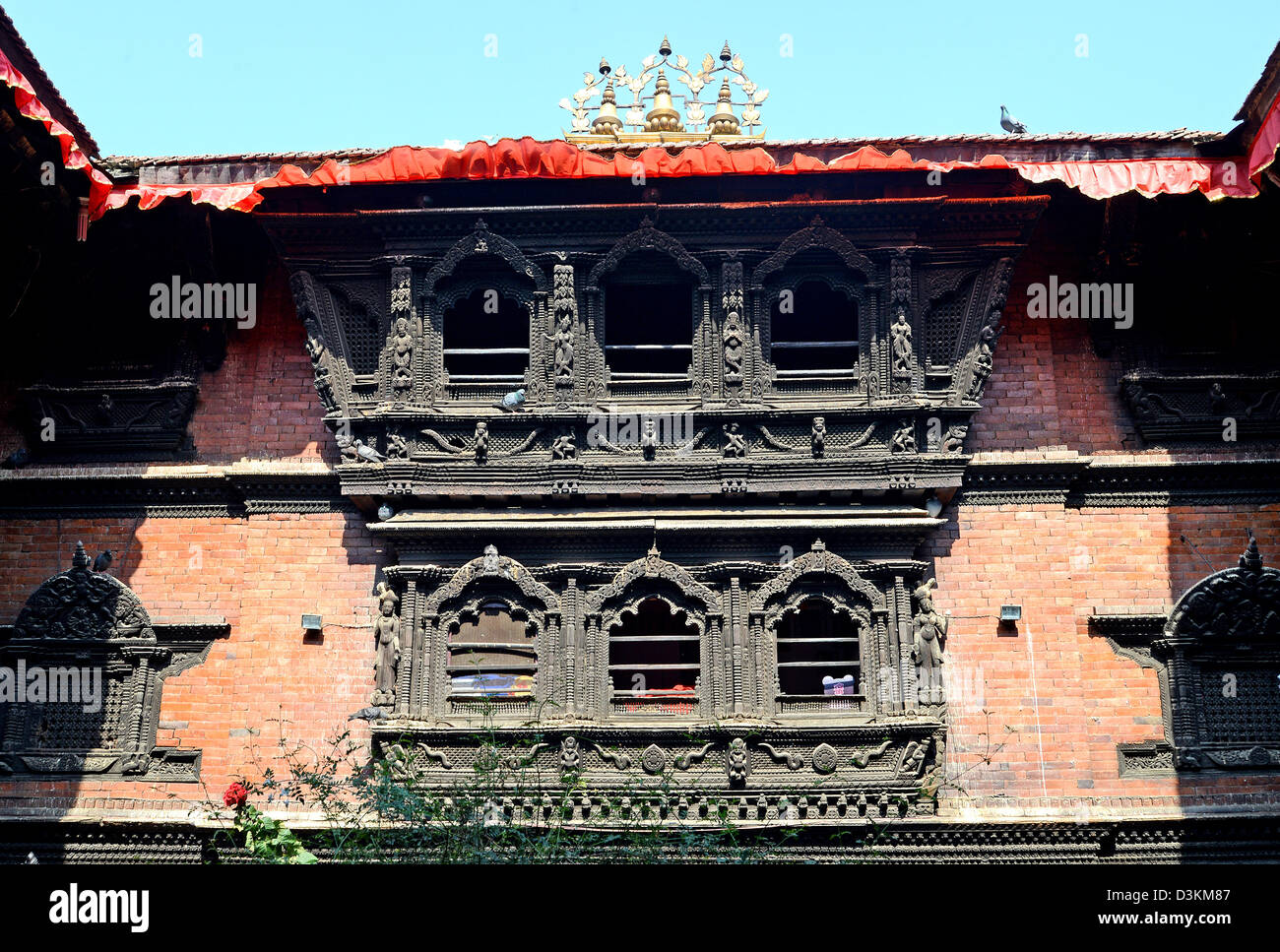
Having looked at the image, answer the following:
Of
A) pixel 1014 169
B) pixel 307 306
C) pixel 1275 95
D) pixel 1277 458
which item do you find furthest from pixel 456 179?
pixel 1277 458

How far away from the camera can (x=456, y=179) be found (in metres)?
10.6

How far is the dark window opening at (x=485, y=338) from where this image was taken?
36.0ft

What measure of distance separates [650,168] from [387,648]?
4.51m

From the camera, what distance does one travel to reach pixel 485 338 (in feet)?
38.5

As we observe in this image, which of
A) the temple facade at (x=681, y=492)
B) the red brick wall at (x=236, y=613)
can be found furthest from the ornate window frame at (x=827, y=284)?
the red brick wall at (x=236, y=613)

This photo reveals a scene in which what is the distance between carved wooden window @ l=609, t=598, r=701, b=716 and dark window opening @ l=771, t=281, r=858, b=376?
2.49 meters

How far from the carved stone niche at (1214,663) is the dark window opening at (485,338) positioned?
5.58 m

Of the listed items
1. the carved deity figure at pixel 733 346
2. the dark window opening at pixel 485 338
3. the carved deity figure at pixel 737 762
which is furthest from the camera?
the dark window opening at pixel 485 338

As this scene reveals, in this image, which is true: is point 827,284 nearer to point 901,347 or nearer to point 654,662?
point 901,347

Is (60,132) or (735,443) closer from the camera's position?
(60,132)

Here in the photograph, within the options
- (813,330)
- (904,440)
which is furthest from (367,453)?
(904,440)

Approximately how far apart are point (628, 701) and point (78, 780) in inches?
183

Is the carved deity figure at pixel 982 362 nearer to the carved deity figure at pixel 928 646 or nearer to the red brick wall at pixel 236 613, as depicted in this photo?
the carved deity figure at pixel 928 646

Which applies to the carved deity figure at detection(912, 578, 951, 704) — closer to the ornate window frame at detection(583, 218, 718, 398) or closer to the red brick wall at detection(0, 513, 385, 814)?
the ornate window frame at detection(583, 218, 718, 398)
